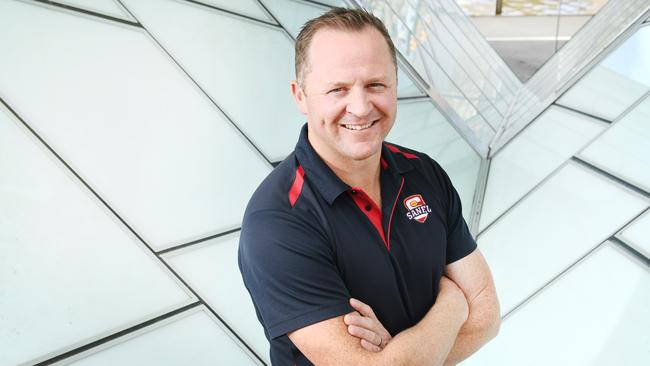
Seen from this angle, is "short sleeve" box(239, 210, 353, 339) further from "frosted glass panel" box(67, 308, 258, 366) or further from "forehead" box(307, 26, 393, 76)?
"frosted glass panel" box(67, 308, 258, 366)

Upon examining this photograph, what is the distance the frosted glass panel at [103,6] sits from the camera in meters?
2.93

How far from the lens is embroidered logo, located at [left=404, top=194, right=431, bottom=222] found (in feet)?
7.30

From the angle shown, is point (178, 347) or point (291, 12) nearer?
point (178, 347)

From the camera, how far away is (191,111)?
3438 millimetres

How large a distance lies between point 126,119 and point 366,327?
1785 millimetres

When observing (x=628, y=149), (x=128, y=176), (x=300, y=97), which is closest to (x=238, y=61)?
(x=128, y=176)

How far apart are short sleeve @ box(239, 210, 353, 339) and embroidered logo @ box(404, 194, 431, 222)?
429mm

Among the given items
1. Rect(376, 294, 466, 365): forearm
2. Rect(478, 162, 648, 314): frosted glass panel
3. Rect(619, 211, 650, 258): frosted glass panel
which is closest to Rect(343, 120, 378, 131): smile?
Rect(376, 294, 466, 365): forearm

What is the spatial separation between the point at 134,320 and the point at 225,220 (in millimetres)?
938

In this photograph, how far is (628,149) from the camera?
179 inches

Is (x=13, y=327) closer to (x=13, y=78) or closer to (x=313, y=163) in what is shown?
(x=13, y=78)

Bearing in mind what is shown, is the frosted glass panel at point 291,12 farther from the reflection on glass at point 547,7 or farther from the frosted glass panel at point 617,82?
the reflection on glass at point 547,7

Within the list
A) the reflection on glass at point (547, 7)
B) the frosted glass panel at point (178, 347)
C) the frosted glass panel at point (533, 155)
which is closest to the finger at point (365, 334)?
the frosted glass panel at point (178, 347)

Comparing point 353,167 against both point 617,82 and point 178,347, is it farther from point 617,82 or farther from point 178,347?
point 617,82
